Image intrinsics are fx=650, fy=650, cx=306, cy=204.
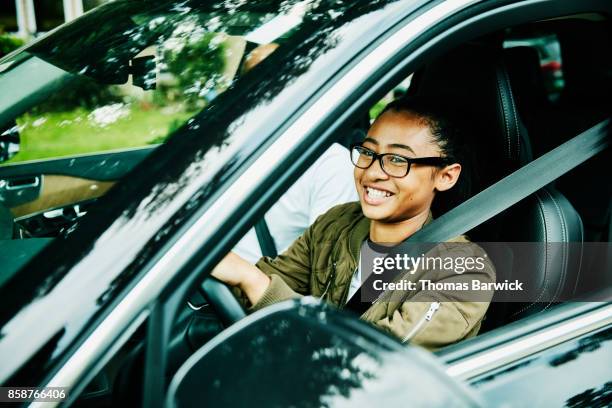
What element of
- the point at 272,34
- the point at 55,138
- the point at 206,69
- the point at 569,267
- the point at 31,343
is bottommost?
the point at 569,267

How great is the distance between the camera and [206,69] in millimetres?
1642

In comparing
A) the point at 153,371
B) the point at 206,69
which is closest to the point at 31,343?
the point at 153,371

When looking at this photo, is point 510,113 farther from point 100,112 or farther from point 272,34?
point 100,112

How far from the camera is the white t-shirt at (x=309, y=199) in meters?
2.44

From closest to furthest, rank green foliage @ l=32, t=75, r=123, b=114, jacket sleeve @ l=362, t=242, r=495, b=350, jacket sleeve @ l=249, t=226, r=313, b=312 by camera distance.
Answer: jacket sleeve @ l=362, t=242, r=495, b=350
green foliage @ l=32, t=75, r=123, b=114
jacket sleeve @ l=249, t=226, r=313, b=312

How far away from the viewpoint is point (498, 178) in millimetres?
1837

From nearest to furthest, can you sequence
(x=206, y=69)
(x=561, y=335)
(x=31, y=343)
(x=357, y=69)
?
(x=31, y=343), (x=357, y=69), (x=561, y=335), (x=206, y=69)

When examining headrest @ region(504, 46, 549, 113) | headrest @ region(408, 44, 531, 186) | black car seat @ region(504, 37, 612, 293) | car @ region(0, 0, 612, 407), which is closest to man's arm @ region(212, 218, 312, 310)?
car @ region(0, 0, 612, 407)

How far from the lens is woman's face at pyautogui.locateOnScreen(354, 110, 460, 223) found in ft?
5.40

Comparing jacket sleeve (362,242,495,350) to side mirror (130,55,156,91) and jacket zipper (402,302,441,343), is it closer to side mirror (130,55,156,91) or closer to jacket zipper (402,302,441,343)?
jacket zipper (402,302,441,343)

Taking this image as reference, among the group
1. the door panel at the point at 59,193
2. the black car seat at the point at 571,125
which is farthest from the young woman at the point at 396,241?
the black car seat at the point at 571,125

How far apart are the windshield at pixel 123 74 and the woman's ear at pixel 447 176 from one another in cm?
60

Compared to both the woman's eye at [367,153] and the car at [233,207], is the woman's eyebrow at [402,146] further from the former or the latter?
the car at [233,207]

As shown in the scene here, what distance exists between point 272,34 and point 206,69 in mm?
306
